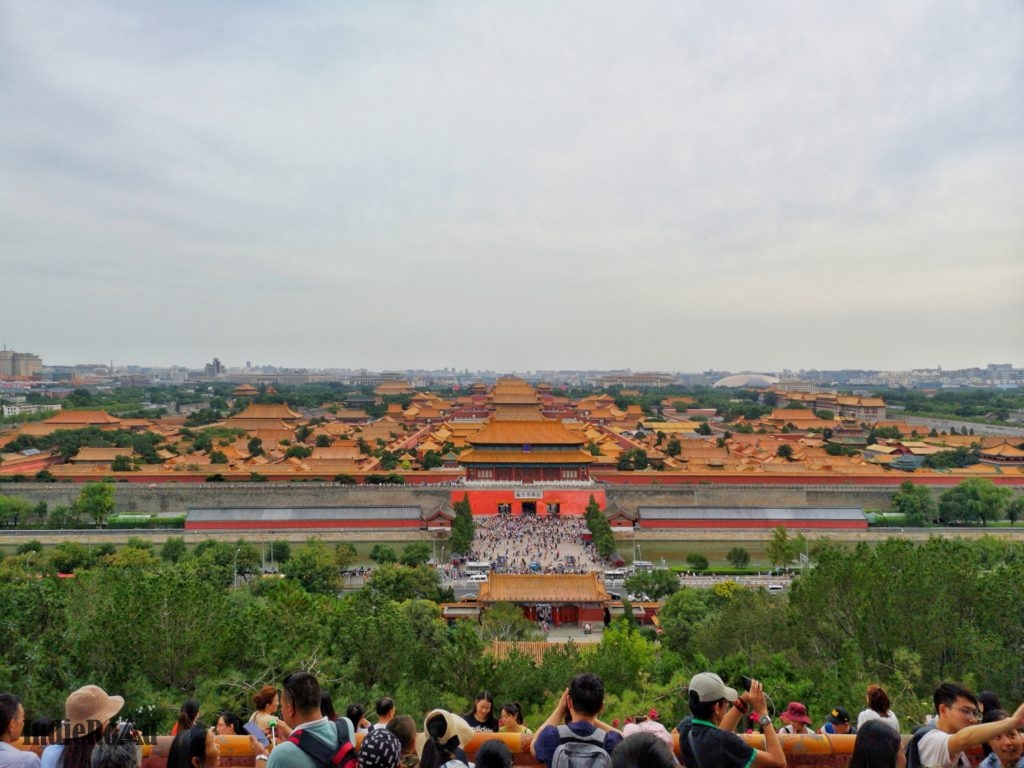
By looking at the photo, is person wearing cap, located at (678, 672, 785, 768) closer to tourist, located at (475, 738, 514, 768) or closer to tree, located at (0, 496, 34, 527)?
tourist, located at (475, 738, 514, 768)

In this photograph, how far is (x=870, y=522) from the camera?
84.9 feet

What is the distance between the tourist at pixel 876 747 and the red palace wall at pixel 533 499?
23.7m

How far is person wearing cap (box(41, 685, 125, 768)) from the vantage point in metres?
2.89

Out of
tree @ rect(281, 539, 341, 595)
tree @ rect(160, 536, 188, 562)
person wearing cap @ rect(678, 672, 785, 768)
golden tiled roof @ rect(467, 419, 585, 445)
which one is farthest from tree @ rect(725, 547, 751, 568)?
person wearing cap @ rect(678, 672, 785, 768)

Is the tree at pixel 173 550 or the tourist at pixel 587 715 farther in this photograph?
the tree at pixel 173 550

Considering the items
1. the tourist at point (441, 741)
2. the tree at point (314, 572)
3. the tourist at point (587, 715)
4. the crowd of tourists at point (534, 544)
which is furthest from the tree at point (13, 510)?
the tourist at point (587, 715)

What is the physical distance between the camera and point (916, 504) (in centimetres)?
2608

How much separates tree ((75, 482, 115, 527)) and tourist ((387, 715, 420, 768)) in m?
25.8

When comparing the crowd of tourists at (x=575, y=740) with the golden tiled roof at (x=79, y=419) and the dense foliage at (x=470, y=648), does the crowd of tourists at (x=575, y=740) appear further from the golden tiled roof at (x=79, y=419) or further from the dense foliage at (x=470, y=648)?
the golden tiled roof at (x=79, y=419)

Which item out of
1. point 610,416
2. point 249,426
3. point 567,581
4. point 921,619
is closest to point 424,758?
point 921,619

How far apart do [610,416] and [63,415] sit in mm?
36988

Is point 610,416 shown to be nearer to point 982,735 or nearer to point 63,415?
point 63,415

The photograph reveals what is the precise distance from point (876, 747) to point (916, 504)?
87.7ft

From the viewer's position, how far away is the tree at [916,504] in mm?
25938
